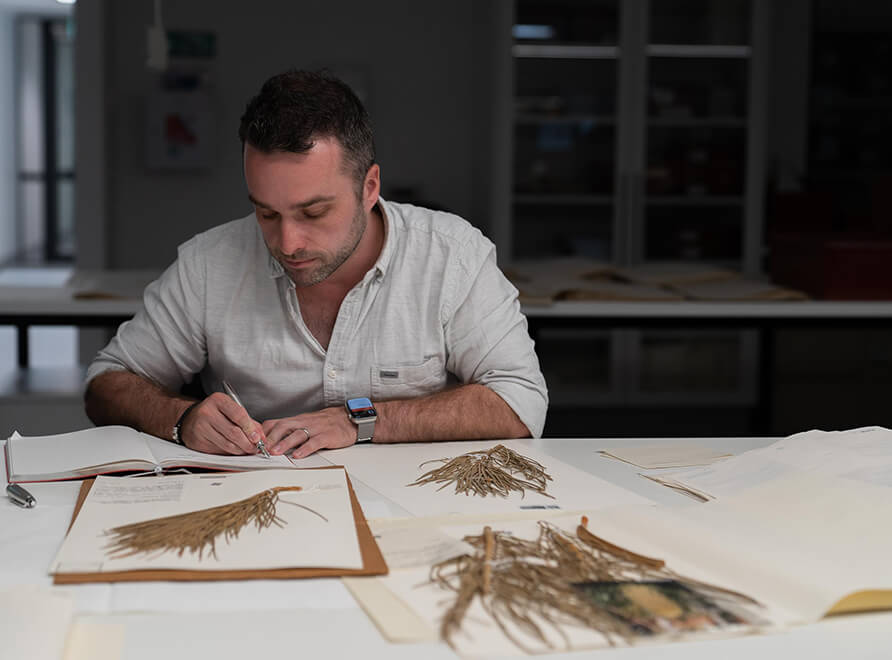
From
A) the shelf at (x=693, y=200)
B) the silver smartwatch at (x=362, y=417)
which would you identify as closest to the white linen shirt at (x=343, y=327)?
the silver smartwatch at (x=362, y=417)

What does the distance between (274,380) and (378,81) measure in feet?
12.6

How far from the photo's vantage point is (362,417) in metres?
1.54

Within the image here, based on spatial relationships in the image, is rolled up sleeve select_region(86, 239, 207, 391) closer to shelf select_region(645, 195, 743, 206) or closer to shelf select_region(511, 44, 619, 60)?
shelf select_region(511, 44, 619, 60)

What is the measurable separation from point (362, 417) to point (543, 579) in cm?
67

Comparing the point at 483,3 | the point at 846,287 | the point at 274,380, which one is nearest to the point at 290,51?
the point at 483,3

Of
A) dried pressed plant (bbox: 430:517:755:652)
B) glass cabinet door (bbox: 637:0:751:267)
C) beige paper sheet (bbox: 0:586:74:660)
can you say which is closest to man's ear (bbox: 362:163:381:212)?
dried pressed plant (bbox: 430:517:755:652)

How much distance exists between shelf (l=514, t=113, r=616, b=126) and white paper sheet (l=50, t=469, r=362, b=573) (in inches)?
151

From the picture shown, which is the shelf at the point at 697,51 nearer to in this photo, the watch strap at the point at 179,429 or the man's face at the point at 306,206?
the man's face at the point at 306,206

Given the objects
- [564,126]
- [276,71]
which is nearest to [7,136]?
[276,71]

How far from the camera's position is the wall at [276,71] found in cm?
519

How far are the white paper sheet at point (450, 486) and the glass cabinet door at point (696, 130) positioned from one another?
147 inches

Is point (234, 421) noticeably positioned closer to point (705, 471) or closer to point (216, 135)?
point (705, 471)

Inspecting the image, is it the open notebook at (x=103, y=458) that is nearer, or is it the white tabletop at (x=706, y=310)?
the open notebook at (x=103, y=458)

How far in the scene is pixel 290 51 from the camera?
5242 mm
